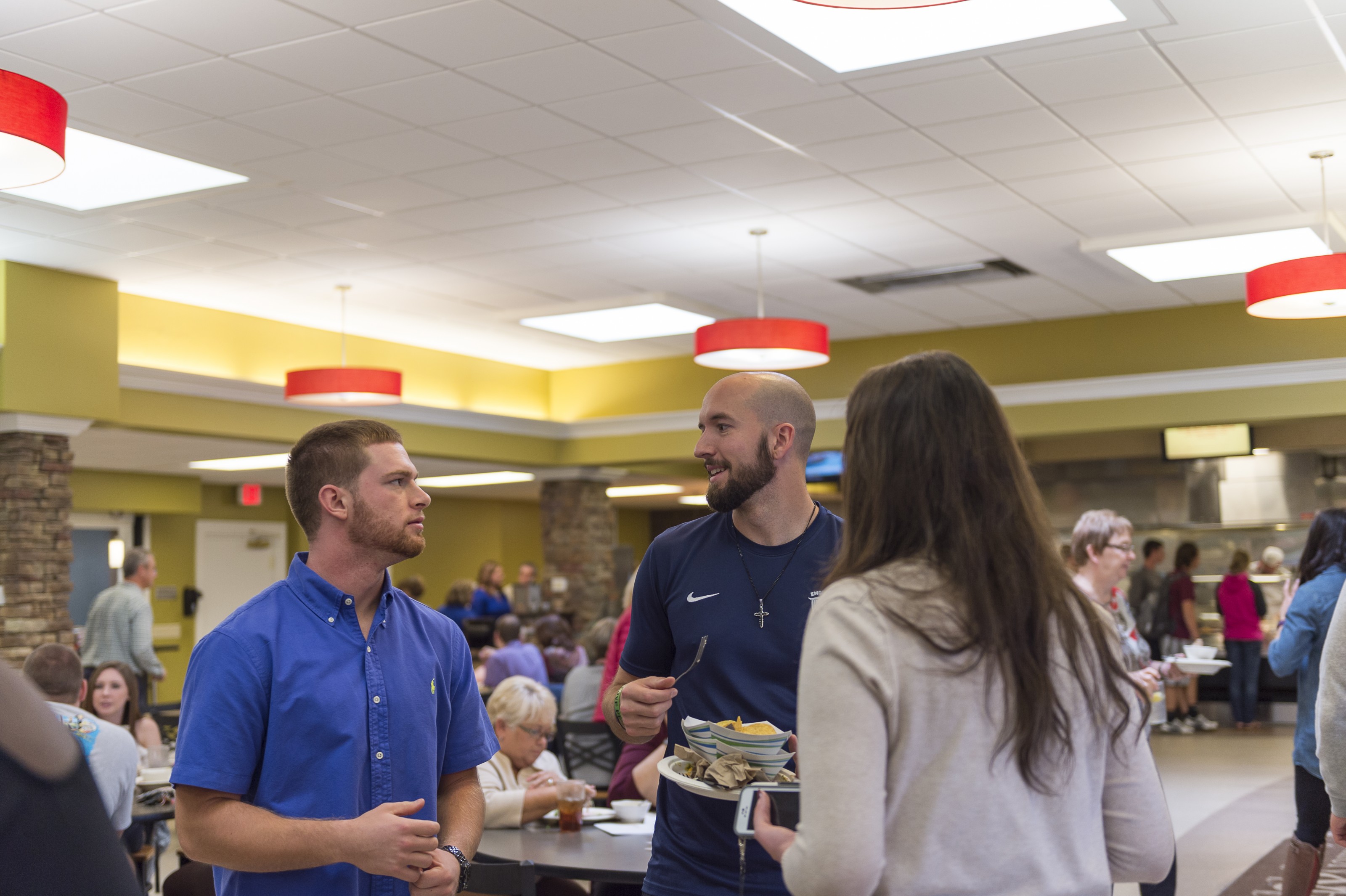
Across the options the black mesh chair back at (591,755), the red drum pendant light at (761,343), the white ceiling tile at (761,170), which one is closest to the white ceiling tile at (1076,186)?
the white ceiling tile at (761,170)

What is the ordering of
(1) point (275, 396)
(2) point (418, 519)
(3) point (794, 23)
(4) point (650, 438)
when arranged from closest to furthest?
(2) point (418, 519), (3) point (794, 23), (1) point (275, 396), (4) point (650, 438)

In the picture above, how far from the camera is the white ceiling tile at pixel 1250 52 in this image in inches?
186

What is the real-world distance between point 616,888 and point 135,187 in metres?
4.66

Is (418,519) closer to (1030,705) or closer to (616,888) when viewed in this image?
(1030,705)

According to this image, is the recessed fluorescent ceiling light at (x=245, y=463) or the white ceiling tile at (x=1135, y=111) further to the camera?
the recessed fluorescent ceiling light at (x=245, y=463)

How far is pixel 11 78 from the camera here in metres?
3.84

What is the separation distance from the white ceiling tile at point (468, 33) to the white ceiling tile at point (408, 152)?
2.92 ft

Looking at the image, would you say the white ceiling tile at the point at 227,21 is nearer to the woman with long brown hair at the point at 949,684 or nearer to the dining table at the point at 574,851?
the dining table at the point at 574,851

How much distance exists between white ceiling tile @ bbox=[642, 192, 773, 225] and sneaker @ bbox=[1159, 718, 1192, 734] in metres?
6.97

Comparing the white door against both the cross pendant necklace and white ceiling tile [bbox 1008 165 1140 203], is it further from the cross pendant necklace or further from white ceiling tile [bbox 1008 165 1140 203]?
the cross pendant necklace

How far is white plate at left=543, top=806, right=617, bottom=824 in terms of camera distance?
3.96 meters

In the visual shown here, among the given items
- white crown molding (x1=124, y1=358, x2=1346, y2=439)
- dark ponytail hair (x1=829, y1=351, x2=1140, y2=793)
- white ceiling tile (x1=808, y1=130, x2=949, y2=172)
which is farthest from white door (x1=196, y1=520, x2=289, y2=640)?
dark ponytail hair (x1=829, y1=351, x2=1140, y2=793)

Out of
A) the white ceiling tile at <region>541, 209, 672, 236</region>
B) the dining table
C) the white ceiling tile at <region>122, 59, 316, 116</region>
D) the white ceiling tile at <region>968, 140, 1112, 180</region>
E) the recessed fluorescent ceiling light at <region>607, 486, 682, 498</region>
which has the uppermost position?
the white ceiling tile at <region>122, 59, 316, 116</region>

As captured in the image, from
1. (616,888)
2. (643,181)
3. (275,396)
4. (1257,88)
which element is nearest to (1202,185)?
(1257,88)
